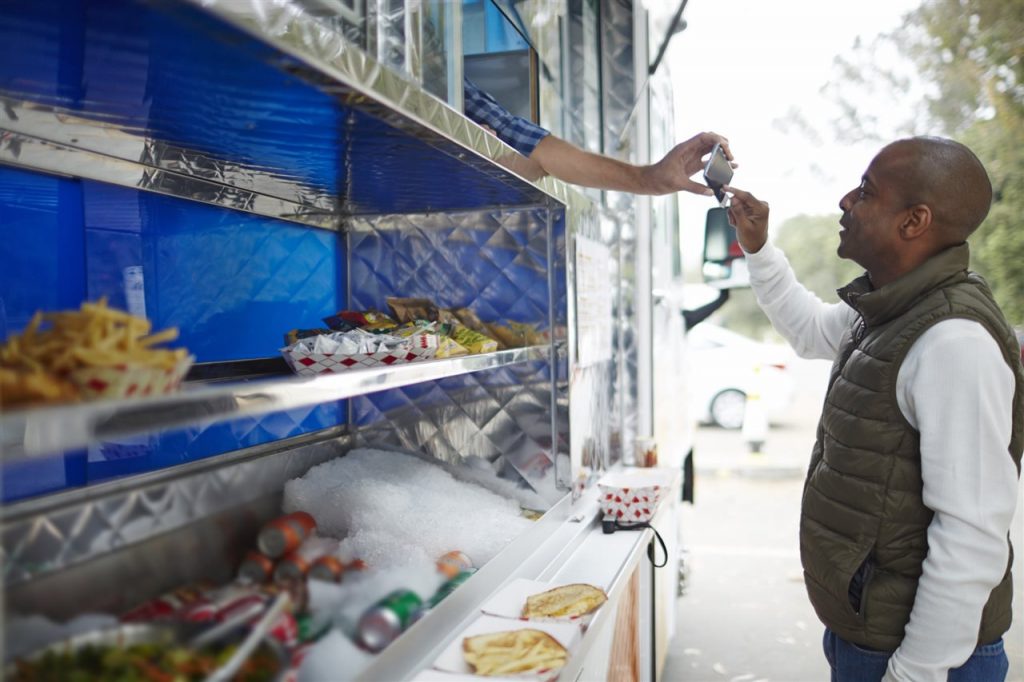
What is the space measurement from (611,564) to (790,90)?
11310 mm

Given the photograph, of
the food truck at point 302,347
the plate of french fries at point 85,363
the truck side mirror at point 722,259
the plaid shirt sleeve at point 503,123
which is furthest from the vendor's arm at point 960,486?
the truck side mirror at point 722,259

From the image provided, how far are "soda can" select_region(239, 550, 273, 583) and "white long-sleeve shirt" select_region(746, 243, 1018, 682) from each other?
139 centimetres

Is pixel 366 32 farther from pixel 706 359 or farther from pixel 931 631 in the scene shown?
pixel 706 359

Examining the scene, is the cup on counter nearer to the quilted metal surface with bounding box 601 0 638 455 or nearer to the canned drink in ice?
the quilted metal surface with bounding box 601 0 638 455

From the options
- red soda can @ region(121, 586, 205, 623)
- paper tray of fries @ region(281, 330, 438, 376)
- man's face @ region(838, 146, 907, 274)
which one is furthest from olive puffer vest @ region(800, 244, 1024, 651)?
red soda can @ region(121, 586, 205, 623)

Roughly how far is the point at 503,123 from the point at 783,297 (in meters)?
1.13

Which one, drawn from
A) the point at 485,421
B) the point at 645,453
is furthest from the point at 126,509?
the point at 645,453

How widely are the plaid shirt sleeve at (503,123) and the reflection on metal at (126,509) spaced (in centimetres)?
108

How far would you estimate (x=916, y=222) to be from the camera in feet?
5.85

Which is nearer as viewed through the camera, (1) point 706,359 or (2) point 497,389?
(2) point 497,389

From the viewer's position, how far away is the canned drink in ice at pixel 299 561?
112 cm

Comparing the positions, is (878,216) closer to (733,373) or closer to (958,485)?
(958,485)

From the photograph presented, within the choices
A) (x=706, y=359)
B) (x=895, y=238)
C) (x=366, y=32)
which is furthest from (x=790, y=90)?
(x=366, y=32)

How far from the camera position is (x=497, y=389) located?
2309 mm
